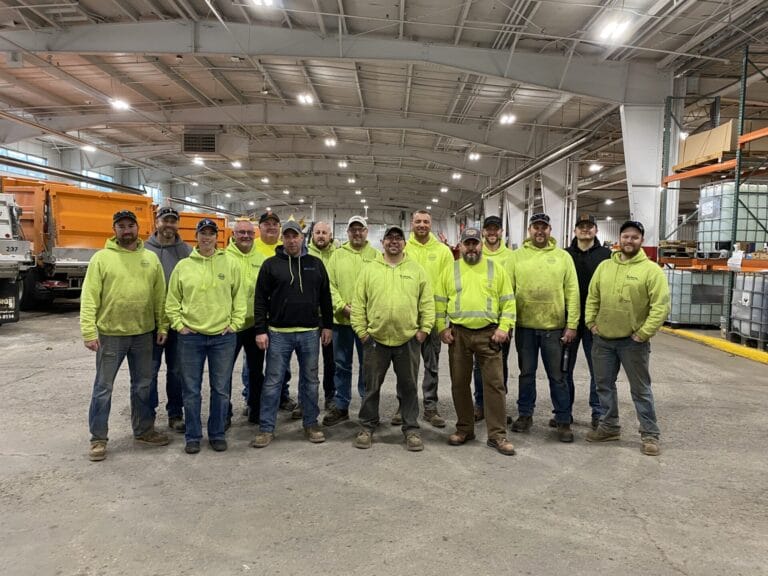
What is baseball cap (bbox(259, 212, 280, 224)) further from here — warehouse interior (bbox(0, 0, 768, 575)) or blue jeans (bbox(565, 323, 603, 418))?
blue jeans (bbox(565, 323, 603, 418))

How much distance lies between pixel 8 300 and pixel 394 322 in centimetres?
943

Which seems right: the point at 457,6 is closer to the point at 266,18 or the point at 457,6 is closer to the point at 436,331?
the point at 266,18

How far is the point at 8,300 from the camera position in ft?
31.4

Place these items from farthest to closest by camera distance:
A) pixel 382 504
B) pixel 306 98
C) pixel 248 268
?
pixel 306 98, pixel 248 268, pixel 382 504

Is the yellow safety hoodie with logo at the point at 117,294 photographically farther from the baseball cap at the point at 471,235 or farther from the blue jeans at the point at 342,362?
the baseball cap at the point at 471,235

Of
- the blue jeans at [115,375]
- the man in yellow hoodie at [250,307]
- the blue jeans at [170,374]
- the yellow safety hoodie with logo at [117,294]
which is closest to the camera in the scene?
the yellow safety hoodie with logo at [117,294]

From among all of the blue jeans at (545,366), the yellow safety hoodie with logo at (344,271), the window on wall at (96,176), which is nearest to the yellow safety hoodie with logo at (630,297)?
the blue jeans at (545,366)

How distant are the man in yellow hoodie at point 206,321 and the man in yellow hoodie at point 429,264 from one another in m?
1.75

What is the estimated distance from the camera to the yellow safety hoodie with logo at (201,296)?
3.99 meters

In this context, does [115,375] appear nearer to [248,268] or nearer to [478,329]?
[248,268]

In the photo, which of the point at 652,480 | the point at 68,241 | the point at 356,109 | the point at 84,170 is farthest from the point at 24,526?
the point at 84,170

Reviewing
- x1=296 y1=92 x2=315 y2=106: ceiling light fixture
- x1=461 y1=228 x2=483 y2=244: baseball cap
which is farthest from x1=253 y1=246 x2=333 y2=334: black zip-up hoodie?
x1=296 y1=92 x2=315 y2=106: ceiling light fixture

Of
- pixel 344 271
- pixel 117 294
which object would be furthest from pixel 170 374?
pixel 344 271

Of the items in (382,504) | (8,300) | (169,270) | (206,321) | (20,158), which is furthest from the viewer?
(20,158)
